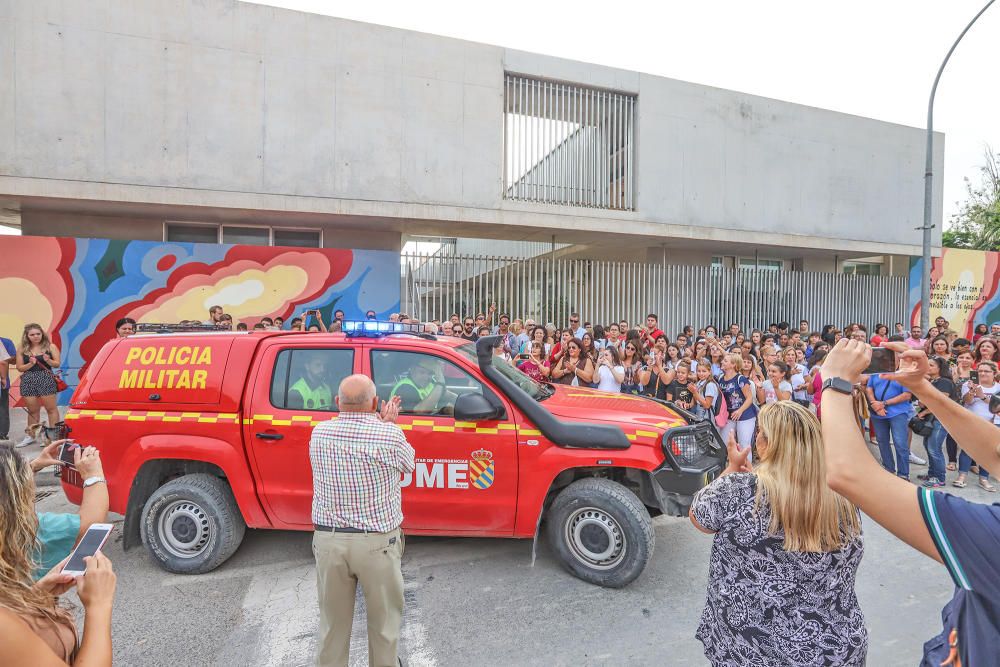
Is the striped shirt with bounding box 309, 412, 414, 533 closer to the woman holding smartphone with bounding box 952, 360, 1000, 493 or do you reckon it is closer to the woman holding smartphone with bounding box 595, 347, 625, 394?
the woman holding smartphone with bounding box 595, 347, 625, 394

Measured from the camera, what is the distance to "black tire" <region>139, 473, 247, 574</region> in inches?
167

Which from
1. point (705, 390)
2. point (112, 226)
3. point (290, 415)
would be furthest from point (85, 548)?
point (112, 226)

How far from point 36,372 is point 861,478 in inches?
392

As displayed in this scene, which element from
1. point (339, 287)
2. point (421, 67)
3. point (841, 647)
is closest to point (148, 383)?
point (841, 647)

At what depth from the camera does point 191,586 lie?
4.13 meters

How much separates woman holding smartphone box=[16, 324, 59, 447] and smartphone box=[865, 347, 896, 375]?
9694 millimetres

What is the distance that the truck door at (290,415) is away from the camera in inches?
165

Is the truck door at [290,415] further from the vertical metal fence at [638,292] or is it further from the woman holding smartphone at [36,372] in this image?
the vertical metal fence at [638,292]

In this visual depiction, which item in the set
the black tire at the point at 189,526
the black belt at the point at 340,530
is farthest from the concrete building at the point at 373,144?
the black belt at the point at 340,530

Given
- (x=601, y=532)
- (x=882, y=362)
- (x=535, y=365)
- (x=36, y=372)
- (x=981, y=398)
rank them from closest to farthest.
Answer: (x=882, y=362) → (x=601, y=532) → (x=981, y=398) → (x=535, y=365) → (x=36, y=372)

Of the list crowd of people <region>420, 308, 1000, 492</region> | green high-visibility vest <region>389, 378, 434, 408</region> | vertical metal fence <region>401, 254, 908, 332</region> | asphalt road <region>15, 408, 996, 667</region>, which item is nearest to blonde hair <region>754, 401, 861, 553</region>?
asphalt road <region>15, 408, 996, 667</region>

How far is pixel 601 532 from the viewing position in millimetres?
4047

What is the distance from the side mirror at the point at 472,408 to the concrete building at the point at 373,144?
885 centimetres

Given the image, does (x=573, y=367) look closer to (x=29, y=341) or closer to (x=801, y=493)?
(x=801, y=493)
